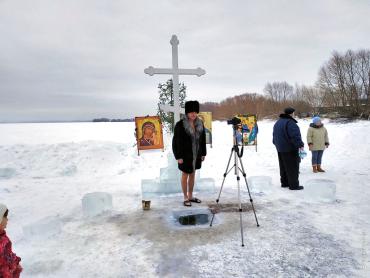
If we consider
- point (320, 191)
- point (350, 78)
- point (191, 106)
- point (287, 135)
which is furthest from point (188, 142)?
point (350, 78)

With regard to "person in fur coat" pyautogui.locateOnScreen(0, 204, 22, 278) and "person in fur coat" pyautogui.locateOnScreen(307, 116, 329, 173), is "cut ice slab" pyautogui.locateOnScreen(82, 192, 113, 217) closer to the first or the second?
"person in fur coat" pyautogui.locateOnScreen(0, 204, 22, 278)

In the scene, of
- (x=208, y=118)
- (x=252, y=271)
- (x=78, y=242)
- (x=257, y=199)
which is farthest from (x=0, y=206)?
(x=208, y=118)

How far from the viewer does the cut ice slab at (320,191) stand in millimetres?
5531

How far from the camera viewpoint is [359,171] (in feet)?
27.2

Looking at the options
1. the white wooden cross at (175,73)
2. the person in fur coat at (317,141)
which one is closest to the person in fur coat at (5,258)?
the white wooden cross at (175,73)

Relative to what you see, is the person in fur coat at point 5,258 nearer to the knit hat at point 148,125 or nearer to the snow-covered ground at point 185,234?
the snow-covered ground at point 185,234

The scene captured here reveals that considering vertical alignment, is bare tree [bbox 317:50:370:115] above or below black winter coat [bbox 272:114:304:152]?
above

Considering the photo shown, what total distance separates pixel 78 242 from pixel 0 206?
1.85 meters

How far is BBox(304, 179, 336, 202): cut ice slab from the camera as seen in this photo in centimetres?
553

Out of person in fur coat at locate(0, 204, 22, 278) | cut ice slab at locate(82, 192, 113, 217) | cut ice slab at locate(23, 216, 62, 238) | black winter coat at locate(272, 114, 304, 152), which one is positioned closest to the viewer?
person in fur coat at locate(0, 204, 22, 278)

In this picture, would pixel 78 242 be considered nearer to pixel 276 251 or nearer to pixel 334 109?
pixel 276 251

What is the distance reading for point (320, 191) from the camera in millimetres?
5609

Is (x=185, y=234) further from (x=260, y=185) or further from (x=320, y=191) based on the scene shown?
(x=320, y=191)

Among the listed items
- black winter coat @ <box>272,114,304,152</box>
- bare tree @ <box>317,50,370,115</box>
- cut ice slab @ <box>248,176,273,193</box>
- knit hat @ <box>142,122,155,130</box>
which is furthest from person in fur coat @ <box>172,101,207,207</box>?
bare tree @ <box>317,50,370,115</box>
